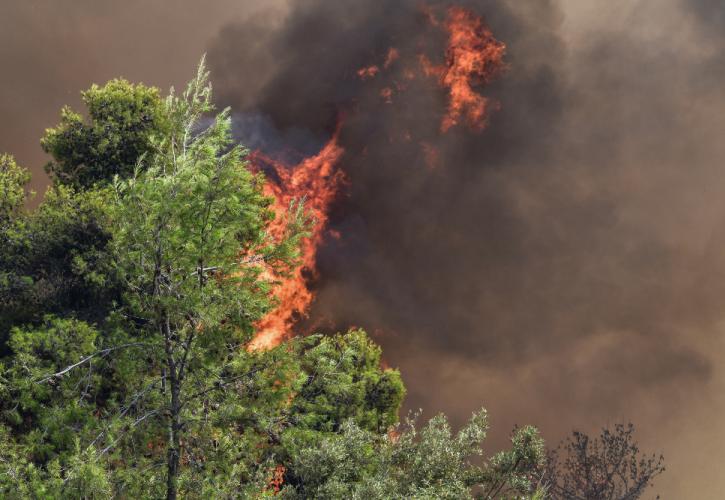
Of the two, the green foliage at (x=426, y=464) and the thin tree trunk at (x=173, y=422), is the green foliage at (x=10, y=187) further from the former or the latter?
the green foliage at (x=426, y=464)

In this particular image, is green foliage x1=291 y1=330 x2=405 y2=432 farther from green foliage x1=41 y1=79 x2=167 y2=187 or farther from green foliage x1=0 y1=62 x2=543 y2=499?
green foliage x1=41 y1=79 x2=167 y2=187

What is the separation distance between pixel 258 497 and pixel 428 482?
4428mm

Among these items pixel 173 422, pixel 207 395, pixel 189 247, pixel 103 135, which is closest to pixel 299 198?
pixel 103 135

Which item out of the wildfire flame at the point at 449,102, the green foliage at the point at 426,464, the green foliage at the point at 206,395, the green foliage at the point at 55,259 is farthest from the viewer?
the wildfire flame at the point at 449,102

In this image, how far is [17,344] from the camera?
25.5 metres

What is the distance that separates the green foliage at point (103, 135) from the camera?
31.6 metres

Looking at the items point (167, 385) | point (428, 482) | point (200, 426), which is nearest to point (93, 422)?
point (167, 385)

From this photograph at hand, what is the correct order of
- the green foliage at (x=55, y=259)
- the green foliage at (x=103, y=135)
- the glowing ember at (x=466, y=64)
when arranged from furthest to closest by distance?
1. the glowing ember at (x=466, y=64)
2. the green foliage at (x=103, y=135)
3. the green foliage at (x=55, y=259)

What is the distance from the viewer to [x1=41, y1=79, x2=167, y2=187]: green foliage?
104 feet

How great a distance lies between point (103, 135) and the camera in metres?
31.6

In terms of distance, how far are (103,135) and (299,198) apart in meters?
20.6

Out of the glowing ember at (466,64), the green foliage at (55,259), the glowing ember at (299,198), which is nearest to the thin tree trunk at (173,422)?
the green foliage at (55,259)

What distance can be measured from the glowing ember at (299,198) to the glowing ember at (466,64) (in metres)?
10.4

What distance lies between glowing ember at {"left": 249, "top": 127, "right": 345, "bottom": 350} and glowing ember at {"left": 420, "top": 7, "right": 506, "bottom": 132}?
10.4 metres
